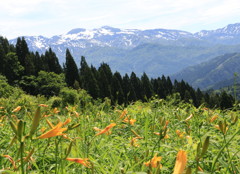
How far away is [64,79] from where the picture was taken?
55625mm

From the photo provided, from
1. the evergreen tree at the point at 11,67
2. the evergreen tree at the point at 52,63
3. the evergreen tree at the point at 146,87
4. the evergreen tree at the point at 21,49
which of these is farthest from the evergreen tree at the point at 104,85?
the evergreen tree at the point at 21,49

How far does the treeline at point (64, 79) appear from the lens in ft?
148

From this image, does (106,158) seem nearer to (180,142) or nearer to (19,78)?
(180,142)

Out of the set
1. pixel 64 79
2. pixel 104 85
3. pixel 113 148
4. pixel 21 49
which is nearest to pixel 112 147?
pixel 113 148

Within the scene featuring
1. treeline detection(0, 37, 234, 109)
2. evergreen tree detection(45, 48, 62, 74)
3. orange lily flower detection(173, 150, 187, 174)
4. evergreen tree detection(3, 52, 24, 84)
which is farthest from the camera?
evergreen tree detection(45, 48, 62, 74)

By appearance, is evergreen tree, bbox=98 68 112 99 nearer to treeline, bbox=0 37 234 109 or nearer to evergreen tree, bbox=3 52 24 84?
treeline, bbox=0 37 234 109

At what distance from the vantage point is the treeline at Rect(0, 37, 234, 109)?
4519cm

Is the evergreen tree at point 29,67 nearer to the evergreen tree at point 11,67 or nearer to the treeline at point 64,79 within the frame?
the treeline at point 64,79

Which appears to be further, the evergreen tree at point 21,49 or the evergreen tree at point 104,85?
the evergreen tree at point 21,49

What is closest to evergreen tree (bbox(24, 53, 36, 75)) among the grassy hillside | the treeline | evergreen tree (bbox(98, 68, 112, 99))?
the treeline

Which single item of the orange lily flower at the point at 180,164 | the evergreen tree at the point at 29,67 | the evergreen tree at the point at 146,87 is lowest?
the evergreen tree at the point at 146,87

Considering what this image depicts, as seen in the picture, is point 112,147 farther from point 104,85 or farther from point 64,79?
point 64,79

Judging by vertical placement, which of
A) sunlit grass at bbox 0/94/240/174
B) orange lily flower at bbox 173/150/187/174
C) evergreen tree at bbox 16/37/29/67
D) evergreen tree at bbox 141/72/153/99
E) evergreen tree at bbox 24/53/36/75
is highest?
evergreen tree at bbox 16/37/29/67

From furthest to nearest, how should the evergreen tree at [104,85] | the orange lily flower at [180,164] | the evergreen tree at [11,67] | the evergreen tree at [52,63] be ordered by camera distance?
1. the evergreen tree at [52,63]
2. the evergreen tree at [104,85]
3. the evergreen tree at [11,67]
4. the orange lily flower at [180,164]
